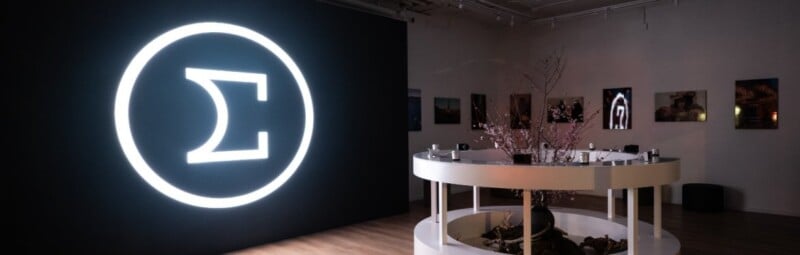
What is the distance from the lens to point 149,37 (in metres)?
4.12

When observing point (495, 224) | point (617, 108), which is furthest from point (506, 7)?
point (495, 224)

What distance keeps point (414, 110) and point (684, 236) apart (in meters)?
3.87

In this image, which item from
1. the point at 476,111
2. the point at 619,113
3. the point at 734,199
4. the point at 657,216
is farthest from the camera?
the point at 476,111

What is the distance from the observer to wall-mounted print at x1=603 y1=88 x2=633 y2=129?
729 cm

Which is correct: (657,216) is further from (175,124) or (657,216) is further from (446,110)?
(446,110)

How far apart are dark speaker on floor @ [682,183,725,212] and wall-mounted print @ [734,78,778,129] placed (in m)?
0.92

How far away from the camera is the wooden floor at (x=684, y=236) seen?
456 cm

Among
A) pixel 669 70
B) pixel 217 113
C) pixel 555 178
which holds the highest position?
pixel 669 70

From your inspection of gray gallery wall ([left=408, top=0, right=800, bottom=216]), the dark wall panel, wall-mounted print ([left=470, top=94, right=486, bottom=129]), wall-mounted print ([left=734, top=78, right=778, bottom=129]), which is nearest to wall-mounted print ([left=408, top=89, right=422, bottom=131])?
gray gallery wall ([left=408, top=0, right=800, bottom=216])

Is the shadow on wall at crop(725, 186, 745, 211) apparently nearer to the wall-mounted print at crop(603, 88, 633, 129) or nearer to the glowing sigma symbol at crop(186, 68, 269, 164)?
the wall-mounted print at crop(603, 88, 633, 129)

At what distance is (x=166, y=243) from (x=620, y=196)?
6328 millimetres

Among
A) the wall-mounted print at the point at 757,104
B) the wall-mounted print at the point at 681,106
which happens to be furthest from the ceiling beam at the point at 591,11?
the wall-mounted print at the point at 757,104

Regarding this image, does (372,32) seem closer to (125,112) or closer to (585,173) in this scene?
(125,112)

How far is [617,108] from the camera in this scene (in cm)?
743
